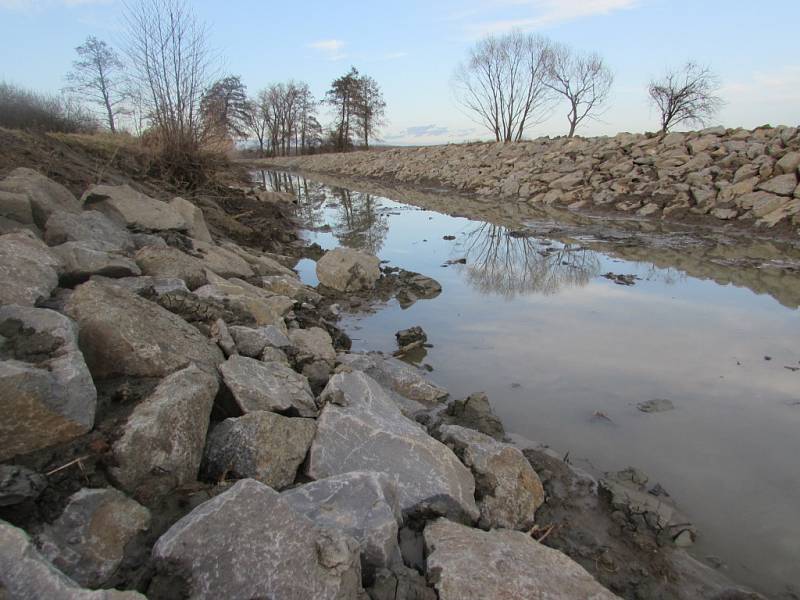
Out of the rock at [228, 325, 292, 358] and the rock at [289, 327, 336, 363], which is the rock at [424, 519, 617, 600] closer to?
the rock at [228, 325, 292, 358]

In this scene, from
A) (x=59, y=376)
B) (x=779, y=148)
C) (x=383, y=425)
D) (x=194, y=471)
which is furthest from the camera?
(x=779, y=148)

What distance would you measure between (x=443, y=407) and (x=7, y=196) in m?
4.04

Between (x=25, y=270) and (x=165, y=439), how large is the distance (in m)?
1.70

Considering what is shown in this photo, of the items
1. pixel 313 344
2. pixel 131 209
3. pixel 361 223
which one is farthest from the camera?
pixel 361 223

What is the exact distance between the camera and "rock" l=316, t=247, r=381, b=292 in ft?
22.9

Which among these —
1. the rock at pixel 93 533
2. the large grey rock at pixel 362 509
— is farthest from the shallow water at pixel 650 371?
the rock at pixel 93 533

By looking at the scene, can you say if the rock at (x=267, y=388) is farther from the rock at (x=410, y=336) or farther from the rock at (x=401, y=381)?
the rock at (x=410, y=336)

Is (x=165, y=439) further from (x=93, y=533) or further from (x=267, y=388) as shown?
(x=267, y=388)

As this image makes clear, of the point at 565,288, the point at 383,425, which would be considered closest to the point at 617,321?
the point at 565,288

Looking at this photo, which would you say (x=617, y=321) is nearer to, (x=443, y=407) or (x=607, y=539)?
(x=443, y=407)

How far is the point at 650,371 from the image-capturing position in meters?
4.49

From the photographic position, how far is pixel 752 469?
3.19 metres

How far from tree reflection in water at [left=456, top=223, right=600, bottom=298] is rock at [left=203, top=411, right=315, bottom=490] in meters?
4.74

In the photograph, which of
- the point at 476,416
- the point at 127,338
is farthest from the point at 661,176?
the point at 127,338
